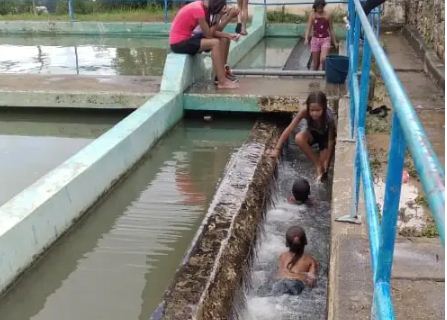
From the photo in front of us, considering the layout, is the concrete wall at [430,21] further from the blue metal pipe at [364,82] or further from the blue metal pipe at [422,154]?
the blue metal pipe at [422,154]

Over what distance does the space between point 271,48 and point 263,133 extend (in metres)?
6.56

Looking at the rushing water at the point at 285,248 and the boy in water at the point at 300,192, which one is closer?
the rushing water at the point at 285,248

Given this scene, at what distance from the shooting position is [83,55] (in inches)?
445

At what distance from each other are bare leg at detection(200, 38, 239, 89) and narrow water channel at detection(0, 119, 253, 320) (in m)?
1.52

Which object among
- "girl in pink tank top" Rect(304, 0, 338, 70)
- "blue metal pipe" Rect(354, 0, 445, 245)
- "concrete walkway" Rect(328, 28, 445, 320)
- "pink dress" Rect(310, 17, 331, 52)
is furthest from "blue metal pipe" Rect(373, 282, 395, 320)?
"pink dress" Rect(310, 17, 331, 52)

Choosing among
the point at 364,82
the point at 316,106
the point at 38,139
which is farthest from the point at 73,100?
the point at 364,82

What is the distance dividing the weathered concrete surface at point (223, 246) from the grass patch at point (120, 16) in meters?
10.9

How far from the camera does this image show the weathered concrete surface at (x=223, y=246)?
10.2 ft

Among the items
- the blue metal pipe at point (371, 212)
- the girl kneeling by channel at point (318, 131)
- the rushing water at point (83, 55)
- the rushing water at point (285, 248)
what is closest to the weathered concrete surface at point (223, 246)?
the rushing water at point (285, 248)

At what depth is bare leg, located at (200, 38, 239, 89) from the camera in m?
6.87

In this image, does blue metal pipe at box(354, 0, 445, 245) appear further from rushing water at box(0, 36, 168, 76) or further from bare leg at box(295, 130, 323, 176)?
rushing water at box(0, 36, 168, 76)

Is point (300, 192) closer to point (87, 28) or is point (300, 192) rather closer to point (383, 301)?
point (383, 301)

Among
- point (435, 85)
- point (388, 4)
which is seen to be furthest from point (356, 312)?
point (388, 4)

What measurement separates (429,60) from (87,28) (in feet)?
31.7
